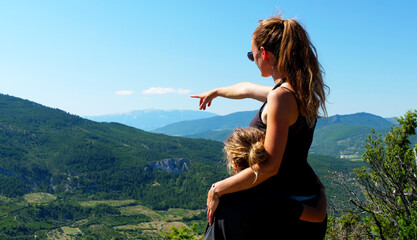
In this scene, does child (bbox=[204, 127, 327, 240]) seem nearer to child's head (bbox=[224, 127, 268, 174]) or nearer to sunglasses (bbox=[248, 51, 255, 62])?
child's head (bbox=[224, 127, 268, 174])

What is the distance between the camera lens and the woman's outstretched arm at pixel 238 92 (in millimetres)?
3250

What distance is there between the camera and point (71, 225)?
12219 centimetres

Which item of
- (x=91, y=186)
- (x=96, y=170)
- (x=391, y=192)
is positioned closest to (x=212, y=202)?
(x=391, y=192)

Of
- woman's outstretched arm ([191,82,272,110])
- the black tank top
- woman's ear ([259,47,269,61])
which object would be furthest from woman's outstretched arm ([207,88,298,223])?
woman's outstretched arm ([191,82,272,110])

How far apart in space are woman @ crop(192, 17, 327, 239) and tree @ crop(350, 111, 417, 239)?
5224 millimetres

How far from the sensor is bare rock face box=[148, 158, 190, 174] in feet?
588

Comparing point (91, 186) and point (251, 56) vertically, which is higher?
point (251, 56)

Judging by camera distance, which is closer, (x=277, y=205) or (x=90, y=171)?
(x=277, y=205)

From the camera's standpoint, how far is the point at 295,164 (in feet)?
8.42

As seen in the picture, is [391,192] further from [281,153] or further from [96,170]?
[96,170]

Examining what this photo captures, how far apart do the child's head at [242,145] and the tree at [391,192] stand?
18.3ft

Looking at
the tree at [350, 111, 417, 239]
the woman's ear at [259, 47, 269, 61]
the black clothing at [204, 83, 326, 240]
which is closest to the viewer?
the black clothing at [204, 83, 326, 240]

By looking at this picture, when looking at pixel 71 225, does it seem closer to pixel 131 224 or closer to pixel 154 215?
pixel 131 224

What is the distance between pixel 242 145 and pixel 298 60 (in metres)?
0.76
